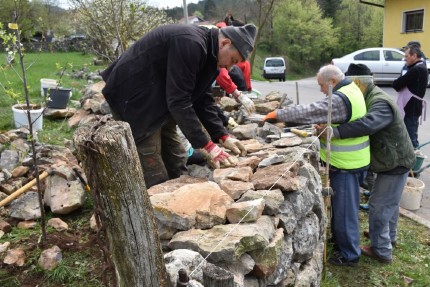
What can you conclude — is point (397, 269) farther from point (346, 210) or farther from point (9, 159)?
point (9, 159)

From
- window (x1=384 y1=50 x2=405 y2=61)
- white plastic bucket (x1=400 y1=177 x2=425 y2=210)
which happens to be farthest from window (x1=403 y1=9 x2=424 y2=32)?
white plastic bucket (x1=400 y1=177 x2=425 y2=210)

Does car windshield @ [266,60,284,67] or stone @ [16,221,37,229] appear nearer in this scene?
stone @ [16,221,37,229]

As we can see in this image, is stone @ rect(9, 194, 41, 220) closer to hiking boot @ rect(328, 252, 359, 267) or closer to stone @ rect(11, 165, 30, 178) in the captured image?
stone @ rect(11, 165, 30, 178)

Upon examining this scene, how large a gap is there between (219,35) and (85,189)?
183 centimetres

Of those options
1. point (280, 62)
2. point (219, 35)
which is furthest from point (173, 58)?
point (280, 62)

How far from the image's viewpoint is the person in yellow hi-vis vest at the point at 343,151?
3.88 meters

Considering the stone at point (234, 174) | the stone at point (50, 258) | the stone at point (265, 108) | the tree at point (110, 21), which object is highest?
the tree at point (110, 21)

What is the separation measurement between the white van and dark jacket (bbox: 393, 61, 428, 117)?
74.4 ft

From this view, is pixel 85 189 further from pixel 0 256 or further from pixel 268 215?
pixel 268 215

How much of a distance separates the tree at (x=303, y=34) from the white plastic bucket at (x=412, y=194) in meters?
39.5

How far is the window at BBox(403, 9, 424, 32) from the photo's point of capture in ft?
71.7

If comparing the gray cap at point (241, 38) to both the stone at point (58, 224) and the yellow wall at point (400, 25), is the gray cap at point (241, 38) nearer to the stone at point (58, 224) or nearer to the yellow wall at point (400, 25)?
the stone at point (58, 224)

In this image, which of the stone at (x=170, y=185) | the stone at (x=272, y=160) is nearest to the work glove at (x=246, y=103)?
the stone at (x=272, y=160)

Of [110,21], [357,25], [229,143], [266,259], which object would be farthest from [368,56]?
[357,25]
